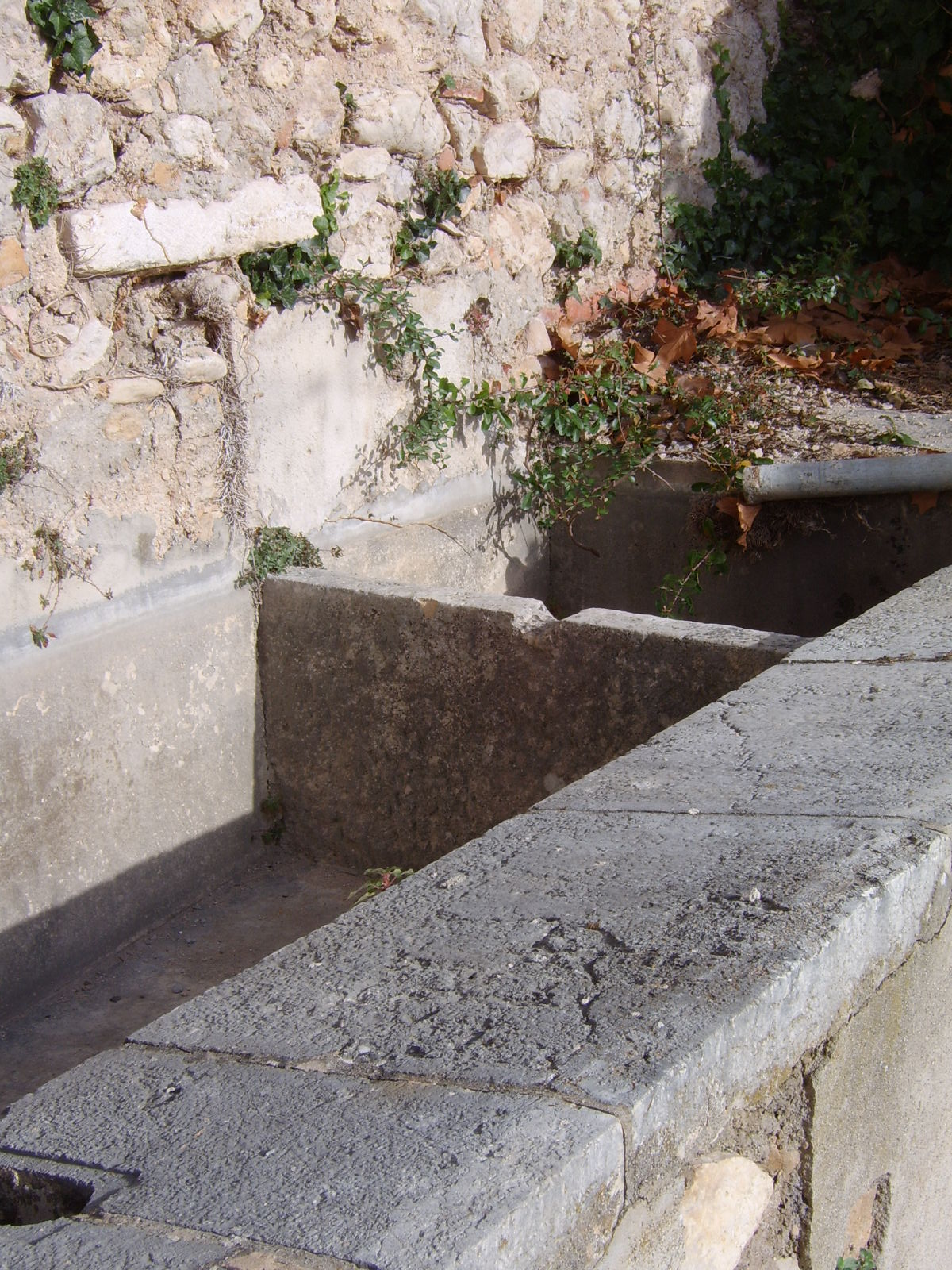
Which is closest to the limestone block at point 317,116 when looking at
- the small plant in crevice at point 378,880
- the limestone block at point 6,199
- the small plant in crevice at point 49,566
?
the limestone block at point 6,199

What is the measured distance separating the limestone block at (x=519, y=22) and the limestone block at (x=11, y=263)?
70.7 inches

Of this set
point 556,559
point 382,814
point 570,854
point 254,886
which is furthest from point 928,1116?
point 556,559

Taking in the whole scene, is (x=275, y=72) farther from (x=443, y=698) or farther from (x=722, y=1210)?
(x=722, y=1210)

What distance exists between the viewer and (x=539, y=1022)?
1272 millimetres

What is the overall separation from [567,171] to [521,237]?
1.05 ft

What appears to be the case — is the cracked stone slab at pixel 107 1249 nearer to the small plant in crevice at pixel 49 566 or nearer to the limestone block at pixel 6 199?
the small plant in crevice at pixel 49 566

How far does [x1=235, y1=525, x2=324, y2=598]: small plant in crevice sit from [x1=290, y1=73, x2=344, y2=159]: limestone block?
0.98 metres

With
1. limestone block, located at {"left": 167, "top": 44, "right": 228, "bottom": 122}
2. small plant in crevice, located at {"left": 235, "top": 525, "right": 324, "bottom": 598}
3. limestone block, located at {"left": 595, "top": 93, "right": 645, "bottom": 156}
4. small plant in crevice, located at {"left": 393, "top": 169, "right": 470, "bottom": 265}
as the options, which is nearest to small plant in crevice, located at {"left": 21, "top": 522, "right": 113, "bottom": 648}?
small plant in crevice, located at {"left": 235, "top": 525, "right": 324, "bottom": 598}

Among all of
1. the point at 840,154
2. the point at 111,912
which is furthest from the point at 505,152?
the point at 111,912

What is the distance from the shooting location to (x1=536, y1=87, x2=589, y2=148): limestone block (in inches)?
152

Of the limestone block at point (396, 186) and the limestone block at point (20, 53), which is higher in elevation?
the limestone block at point (20, 53)

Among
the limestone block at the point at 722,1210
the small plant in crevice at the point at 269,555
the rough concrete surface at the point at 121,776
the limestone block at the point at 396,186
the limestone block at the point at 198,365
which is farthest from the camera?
the limestone block at the point at 396,186

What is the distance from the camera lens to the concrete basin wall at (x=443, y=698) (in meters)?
2.65

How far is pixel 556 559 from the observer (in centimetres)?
412
